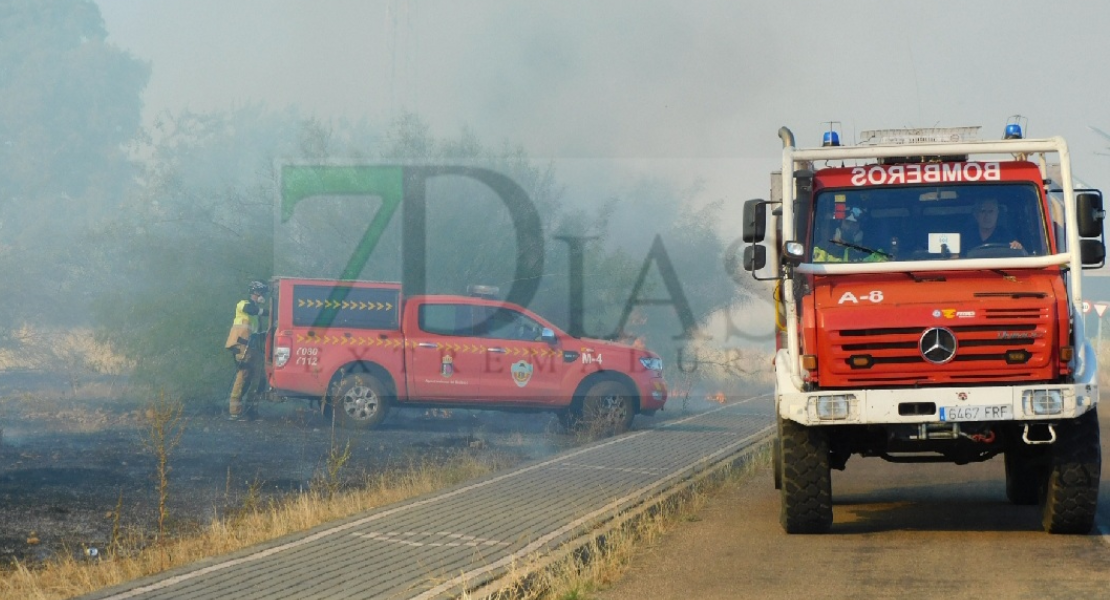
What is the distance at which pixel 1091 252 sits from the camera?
952cm

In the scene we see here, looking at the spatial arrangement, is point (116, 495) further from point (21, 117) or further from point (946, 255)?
point (21, 117)

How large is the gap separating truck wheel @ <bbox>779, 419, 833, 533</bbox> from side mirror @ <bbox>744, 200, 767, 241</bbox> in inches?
57.0

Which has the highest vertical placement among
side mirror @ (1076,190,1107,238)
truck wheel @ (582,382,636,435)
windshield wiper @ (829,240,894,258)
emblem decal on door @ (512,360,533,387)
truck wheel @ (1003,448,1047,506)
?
side mirror @ (1076,190,1107,238)

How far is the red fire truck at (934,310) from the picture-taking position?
920 centimetres

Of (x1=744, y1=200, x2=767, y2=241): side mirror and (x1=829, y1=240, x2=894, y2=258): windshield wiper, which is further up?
(x1=744, y1=200, x2=767, y2=241): side mirror

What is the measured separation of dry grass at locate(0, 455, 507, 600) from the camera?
30.6 feet

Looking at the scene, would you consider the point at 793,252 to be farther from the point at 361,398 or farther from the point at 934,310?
the point at 361,398

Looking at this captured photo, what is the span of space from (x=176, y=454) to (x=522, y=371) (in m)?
5.44

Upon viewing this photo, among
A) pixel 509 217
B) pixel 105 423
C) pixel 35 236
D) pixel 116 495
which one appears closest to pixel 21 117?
pixel 35 236

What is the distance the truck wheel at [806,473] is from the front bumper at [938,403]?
366 mm

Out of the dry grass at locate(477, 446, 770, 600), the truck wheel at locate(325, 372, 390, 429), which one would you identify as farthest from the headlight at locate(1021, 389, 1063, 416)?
the truck wheel at locate(325, 372, 390, 429)

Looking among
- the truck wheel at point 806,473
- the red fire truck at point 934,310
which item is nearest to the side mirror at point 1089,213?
the red fire truck at point 934,310

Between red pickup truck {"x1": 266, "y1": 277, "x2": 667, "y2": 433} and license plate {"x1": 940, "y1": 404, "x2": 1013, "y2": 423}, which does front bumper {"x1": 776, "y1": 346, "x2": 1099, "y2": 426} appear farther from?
red pickup truck {"x1": 266, "y1": 277, "x2": 667, "y2": 433}

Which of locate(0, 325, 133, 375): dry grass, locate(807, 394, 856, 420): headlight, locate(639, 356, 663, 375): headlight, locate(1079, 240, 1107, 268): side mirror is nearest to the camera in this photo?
locate(807, 394, 856, 420): headlight
